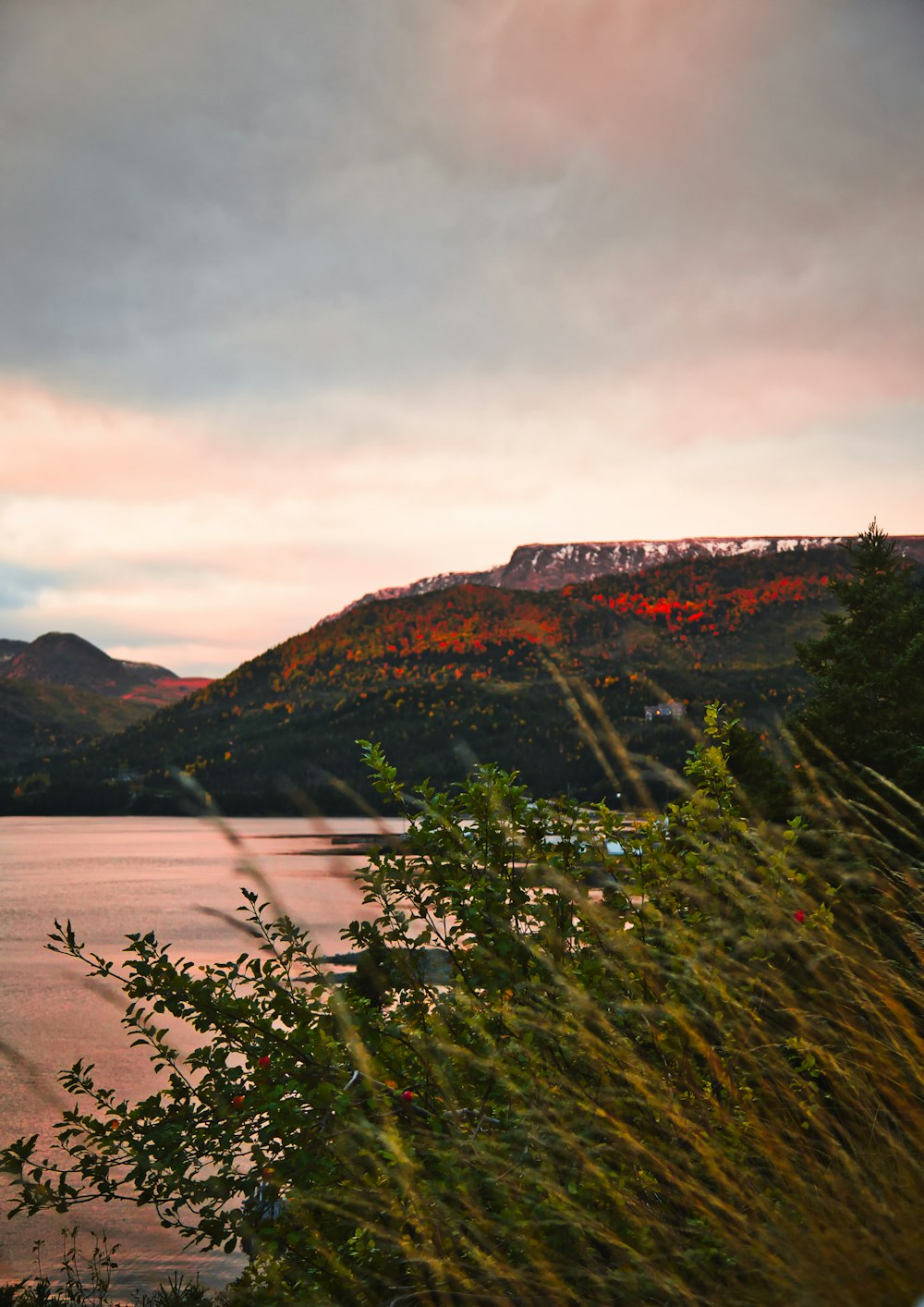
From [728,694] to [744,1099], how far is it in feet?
645

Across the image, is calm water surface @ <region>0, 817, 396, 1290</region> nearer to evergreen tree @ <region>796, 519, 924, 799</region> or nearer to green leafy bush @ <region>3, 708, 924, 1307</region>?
green leafy bush @ <region>3, 708, 924, 1307</region>

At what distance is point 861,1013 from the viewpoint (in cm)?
360

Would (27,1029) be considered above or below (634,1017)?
below

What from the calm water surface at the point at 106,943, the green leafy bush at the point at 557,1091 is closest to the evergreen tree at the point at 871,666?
the calm water surface at the point at 106,943

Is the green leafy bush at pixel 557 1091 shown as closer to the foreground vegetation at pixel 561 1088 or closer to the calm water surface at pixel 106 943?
the foreground vegetation at pixel 561 1088

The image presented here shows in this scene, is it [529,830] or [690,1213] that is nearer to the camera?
[690,1213]

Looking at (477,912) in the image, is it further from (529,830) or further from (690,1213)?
(690,1213)

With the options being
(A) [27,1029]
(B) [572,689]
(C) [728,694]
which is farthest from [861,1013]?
(C) [728,694]

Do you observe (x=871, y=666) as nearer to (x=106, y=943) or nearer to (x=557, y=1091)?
(x=557, y=1091)

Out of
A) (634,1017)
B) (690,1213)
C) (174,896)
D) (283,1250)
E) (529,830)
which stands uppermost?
(529,830)

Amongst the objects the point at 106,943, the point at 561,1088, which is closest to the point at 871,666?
the point at 561,1088

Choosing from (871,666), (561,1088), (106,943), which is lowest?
(106,943)

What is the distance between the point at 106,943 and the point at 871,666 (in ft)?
132

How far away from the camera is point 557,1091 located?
3.12 meters
